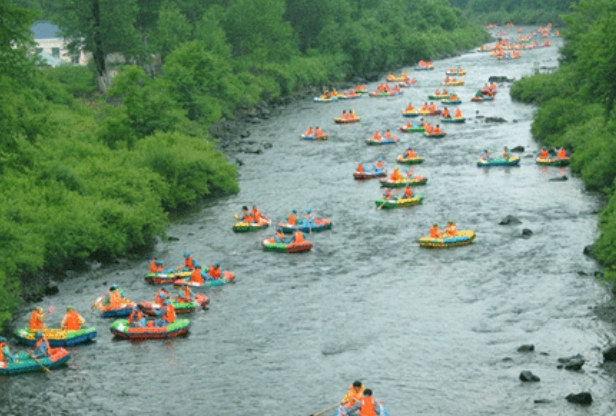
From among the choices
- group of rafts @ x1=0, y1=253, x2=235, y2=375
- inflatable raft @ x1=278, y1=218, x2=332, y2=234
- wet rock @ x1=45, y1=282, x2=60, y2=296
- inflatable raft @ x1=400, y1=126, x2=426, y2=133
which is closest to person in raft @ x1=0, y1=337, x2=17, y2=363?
group of rafts @ x1=0, y1=253, x2=235, y2=375

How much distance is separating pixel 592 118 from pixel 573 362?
33431mm

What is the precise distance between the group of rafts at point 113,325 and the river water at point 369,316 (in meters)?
0.49

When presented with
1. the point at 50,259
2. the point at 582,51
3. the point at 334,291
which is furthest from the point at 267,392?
the point at 582,51

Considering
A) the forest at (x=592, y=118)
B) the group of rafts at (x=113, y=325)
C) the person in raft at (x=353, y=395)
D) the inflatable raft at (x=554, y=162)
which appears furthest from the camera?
the inflatable raft at (x=554, y=162)

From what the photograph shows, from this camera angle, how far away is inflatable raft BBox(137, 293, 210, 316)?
34500mm

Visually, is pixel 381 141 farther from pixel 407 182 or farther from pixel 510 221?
pixel 510 221

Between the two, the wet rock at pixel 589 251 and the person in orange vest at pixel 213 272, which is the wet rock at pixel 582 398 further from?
the person in orange vest at pixel 213 272

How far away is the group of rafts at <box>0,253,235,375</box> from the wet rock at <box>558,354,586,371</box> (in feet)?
44.0

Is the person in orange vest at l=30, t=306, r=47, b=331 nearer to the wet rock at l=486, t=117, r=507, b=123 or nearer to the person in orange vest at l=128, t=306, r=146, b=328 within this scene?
the person in orange vest at l=128, t=306, r=146, b=328

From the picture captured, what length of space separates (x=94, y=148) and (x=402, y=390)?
31374 mm

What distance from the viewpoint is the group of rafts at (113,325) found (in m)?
29.9

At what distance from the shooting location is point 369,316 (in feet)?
110

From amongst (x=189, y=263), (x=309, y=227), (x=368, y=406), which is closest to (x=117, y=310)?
(x=189, y=263)

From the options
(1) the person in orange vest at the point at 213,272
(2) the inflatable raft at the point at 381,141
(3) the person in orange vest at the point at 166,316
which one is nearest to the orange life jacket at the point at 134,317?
(3) the person in orange vest at the point at 166,316
